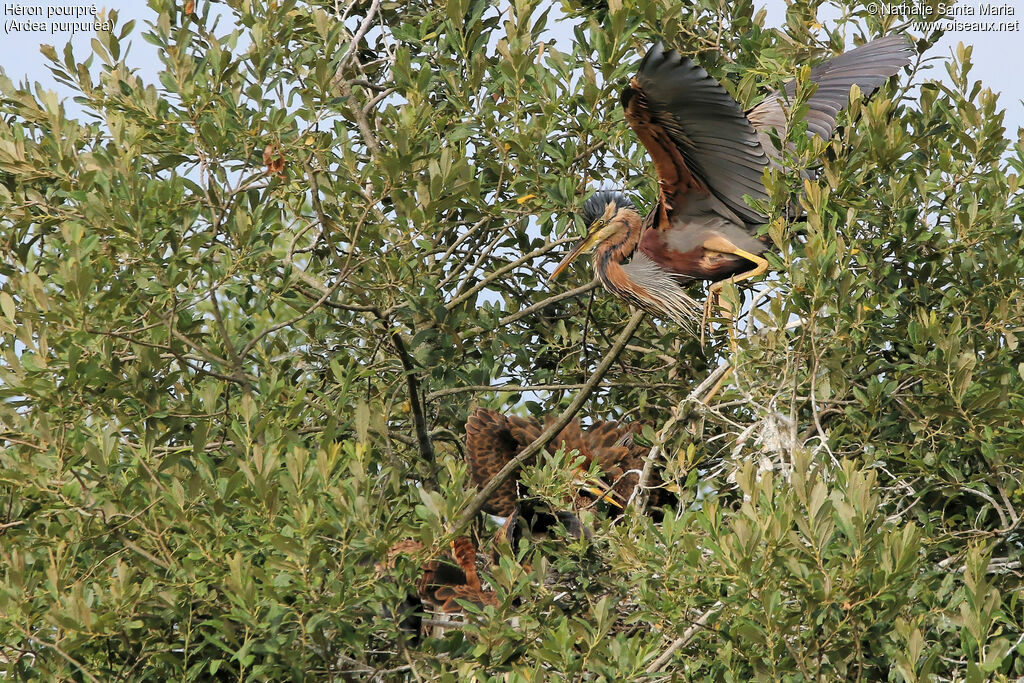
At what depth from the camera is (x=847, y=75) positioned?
522 cm

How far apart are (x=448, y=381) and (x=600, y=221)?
50.4 inches

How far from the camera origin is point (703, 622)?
3496 mm

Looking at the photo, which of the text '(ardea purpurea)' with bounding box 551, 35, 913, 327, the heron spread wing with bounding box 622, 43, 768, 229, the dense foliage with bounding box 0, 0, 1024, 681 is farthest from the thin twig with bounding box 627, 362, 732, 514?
the heron spread wing with bounding box 622, 43, 768, 229

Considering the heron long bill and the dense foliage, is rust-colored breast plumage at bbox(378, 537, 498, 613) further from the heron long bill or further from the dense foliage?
the heron long bill

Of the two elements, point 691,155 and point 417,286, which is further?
point 691,155

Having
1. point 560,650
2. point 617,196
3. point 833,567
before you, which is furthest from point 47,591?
point 617,196

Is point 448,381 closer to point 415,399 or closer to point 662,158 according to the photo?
point 415,399

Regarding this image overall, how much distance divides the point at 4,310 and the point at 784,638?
2569 millimetres

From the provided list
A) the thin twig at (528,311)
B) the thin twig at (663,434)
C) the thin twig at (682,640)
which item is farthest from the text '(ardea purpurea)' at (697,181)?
the thin twig at (682,640)

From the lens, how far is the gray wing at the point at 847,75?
16.8 feet

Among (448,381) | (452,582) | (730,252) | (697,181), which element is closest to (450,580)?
(452,582)

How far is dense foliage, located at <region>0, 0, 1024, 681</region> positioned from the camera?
135 inches

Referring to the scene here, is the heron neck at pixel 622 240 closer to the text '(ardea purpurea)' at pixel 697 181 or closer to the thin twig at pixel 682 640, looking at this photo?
the text '(ardea purpurea)' at pixel 697 181

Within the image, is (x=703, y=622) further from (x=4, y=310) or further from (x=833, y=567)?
(x=4, y=310)
